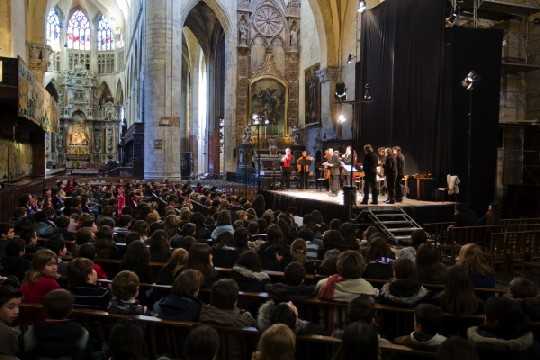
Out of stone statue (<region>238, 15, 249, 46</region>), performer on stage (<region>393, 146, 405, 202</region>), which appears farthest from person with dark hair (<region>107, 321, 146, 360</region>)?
stone statue (<region>238, 15, 249, 46</region>)

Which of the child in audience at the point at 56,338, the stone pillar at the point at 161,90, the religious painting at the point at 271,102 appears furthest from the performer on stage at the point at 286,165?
the child in audience at the point at 56,338

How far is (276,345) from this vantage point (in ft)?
8.55

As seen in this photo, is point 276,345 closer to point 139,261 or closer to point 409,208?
point 139,261

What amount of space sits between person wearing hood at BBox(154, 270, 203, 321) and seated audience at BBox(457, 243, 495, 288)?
9.19 feet

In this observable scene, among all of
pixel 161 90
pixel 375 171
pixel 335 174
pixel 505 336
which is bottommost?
pixel 505 336

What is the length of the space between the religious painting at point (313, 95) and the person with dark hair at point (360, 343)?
26338 mm

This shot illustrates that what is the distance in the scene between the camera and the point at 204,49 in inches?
1618

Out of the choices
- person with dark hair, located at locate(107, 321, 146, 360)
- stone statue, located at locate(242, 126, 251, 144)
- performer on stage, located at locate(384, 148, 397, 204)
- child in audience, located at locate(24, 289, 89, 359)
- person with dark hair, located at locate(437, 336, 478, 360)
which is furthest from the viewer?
stone statue, located at locate(242, 126, 251, 144)

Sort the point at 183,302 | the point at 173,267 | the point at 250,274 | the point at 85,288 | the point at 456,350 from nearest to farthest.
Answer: the point at 456,350 < the point at 183,302 < the point at 85,288 < the point at 250,274 < the point at 173,267

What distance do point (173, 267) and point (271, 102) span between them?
28.9 metres

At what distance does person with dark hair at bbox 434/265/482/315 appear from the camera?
3.88 meters

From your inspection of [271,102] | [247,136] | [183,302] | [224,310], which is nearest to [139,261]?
[183,302]

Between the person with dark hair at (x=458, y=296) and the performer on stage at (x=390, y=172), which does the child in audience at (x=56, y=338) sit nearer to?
the person with dark hair at (x=458, y=296)

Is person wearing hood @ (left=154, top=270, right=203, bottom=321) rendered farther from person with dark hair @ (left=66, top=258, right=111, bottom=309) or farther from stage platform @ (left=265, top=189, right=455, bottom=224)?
stage platform @ (left=265, top=189, right=455, bottom=224)
